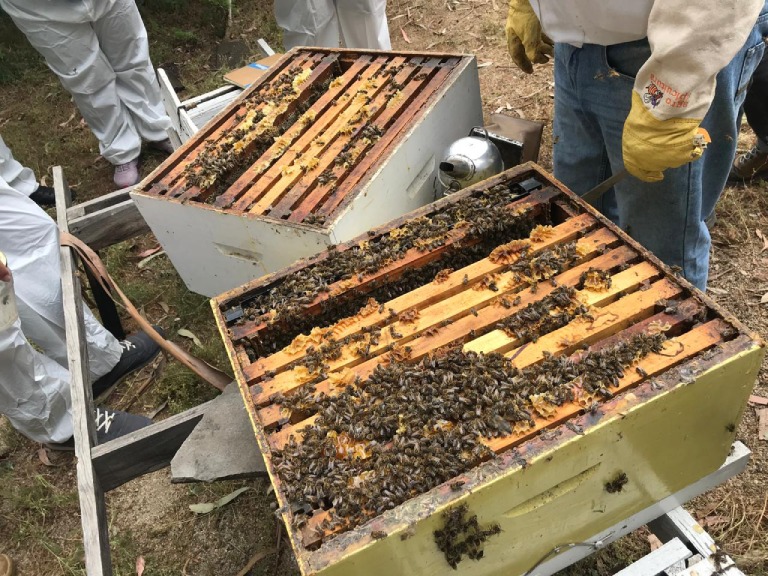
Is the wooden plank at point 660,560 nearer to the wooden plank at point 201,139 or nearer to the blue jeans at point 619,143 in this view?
the blue jeans at point 619,143

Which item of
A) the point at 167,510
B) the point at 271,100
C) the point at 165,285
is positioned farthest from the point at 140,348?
the point at 271,100

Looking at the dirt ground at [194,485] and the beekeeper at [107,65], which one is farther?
the beekeeper at [107,65]

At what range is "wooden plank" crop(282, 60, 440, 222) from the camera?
114 inches

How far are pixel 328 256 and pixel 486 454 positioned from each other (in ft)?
3.69

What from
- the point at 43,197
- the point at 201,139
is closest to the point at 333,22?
the point at 201,139

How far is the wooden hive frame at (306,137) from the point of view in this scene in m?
2.97

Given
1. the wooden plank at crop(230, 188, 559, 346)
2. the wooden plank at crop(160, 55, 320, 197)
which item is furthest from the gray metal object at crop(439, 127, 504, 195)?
the wooden plank at crop(160, 55, 320, 197)

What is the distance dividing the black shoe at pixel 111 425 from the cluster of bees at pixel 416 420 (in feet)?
7.46

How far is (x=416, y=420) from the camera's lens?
1.80 metres

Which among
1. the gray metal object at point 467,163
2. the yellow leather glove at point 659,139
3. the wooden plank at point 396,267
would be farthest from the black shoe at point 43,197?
the yellow leather glove at point 659,139

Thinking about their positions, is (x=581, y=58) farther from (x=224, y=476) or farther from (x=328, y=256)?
(x=224, y=476)

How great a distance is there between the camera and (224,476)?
238 cm

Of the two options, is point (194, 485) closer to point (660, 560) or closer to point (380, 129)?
point (380, 129)

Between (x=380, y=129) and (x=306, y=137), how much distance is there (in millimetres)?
428
